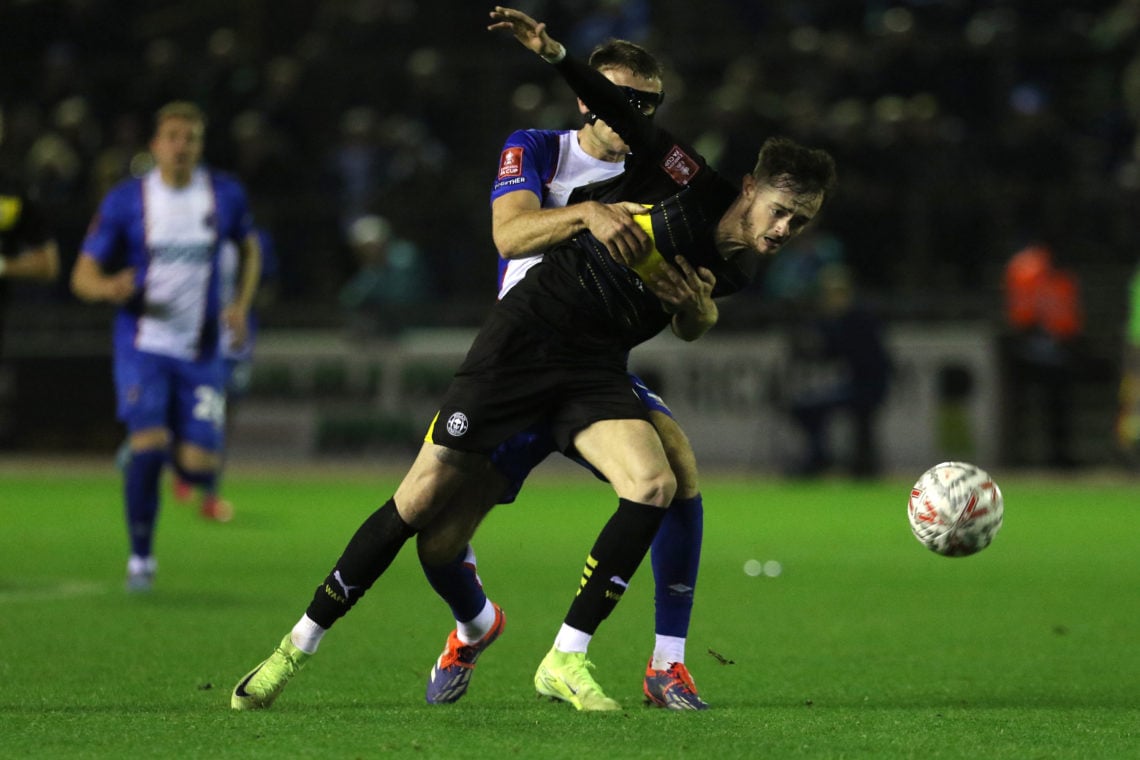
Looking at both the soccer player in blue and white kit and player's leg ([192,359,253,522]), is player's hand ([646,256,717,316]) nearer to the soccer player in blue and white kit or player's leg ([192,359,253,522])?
the soccer player in blue and white kit

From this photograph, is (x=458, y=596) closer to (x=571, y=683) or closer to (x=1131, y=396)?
(x=571, y=683)

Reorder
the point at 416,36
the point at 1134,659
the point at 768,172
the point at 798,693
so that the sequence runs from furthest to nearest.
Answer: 1. the point at 416,36
2. the point at 1134,659
3. the point at 798,693
4. the point at 768,172

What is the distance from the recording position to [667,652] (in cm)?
612

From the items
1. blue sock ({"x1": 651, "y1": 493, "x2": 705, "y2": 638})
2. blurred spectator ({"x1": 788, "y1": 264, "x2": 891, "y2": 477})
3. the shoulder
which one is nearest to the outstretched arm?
the shoulder

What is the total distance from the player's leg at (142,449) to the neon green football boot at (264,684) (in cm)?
366

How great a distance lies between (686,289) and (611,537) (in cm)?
83

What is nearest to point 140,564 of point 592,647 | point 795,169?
point 592,647

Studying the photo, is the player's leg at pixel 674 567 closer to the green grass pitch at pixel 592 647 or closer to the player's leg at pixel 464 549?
the green grass pitch at pixel 592 647

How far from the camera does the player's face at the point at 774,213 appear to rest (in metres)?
5.78

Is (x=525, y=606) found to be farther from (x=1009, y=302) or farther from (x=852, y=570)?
(x=1009, y=302)

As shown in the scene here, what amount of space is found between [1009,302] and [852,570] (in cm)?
807

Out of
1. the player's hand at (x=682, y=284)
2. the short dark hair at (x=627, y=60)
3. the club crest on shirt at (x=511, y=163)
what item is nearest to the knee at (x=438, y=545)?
the player's hand at (x=682, y=284)

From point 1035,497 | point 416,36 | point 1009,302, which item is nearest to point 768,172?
point 1035,497

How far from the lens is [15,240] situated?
9.30m
